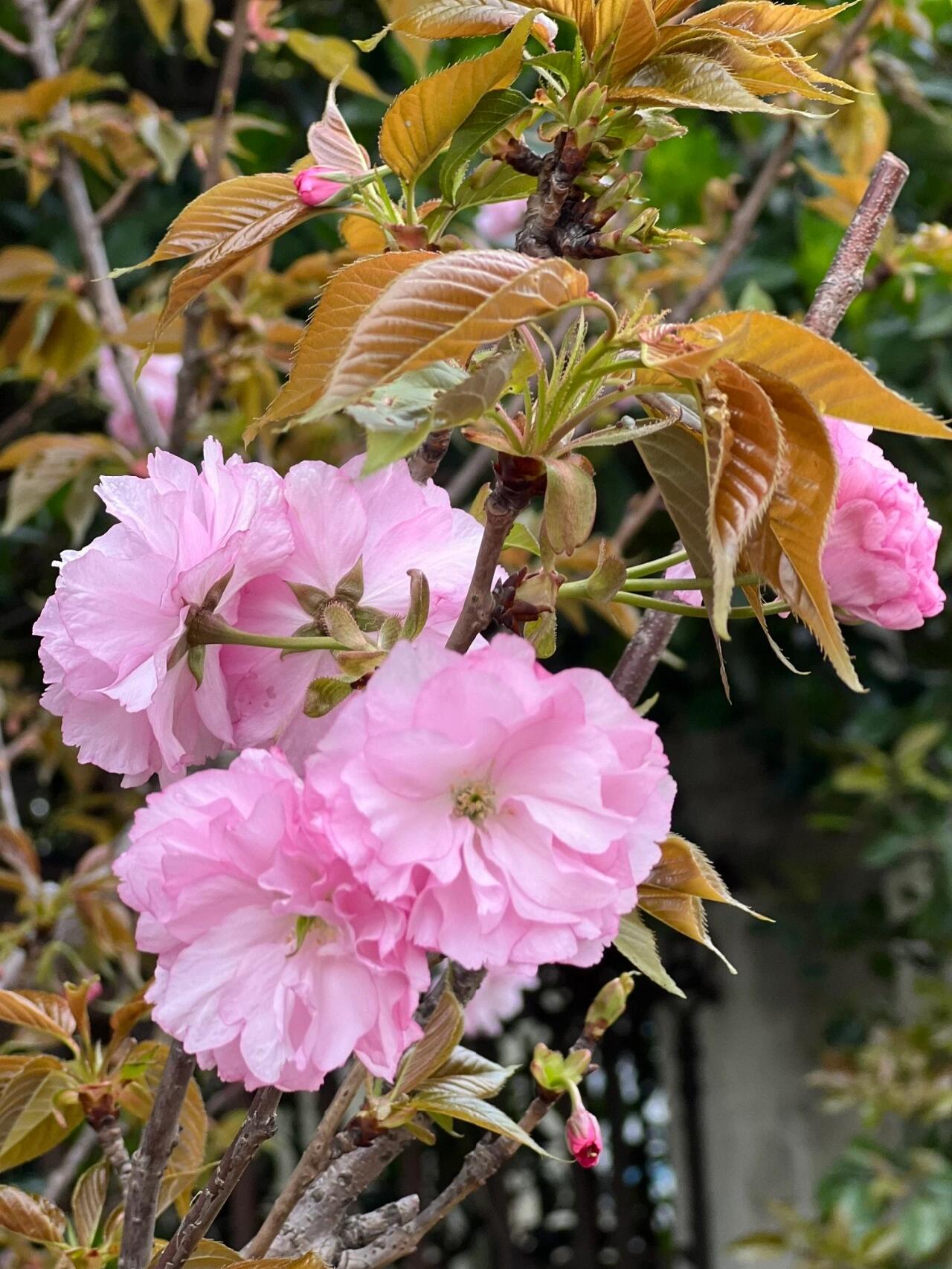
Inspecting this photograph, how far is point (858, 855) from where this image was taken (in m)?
2.15

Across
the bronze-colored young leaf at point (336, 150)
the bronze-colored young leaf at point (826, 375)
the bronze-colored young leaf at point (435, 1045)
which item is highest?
the bronze-colored young leaf at point (826, 375)

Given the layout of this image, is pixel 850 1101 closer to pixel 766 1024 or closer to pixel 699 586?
pixel 766 1024

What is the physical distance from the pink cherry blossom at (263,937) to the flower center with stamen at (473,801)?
0.10 ft

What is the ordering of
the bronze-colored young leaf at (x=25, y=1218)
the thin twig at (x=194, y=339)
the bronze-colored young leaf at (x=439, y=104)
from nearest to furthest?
1. the bronze-colored young leaf at (x=439, y=104)
2. the bronze-colored young leaf at (x=25, y=1218)
3. the thin twig at (x=194, y=339)

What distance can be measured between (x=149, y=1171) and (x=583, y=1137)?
0.16 meters

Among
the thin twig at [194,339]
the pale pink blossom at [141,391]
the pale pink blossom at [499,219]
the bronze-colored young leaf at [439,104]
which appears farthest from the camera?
the pale pink blossom at [499,219]

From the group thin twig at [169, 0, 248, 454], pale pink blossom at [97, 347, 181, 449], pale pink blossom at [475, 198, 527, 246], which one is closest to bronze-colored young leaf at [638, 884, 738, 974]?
thin twig at [169, 0, 248, 454]

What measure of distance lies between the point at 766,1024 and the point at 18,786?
1264 mm

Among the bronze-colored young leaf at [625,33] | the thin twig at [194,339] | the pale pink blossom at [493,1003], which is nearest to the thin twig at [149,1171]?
the bronze-colored young leaf at [625,33]

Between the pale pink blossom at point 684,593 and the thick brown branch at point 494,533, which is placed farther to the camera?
the pale pink blossom at point 684,593

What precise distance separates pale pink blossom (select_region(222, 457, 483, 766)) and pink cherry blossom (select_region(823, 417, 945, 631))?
112 mm

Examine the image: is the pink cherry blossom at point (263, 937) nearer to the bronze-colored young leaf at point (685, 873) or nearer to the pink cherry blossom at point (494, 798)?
the pink cherry blossom at point (494, 798)

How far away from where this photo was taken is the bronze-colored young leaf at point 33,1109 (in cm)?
55

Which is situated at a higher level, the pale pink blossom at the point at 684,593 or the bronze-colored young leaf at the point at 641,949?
the pale pink blossom at the point at 684,593
